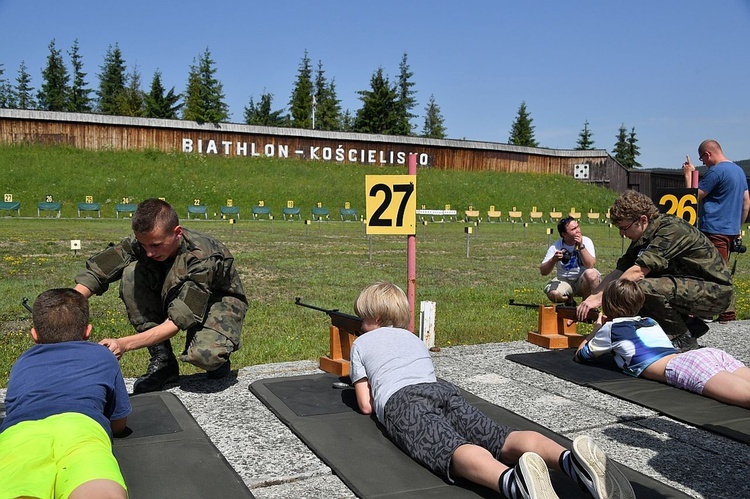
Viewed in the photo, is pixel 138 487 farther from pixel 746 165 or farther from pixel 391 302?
pixel 746 165

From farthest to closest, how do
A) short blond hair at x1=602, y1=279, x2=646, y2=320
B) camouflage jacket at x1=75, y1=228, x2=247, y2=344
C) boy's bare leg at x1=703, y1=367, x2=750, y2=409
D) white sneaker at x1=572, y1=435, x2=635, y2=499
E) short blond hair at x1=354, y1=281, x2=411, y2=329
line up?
short blond hair at x1=602, y1=279, x2=646, y2=320 → camouflage jacket at x1=75, y1=228, x2=247, y2=344 → boy's bare leg at x1=703, y1=367, x2=750, y2=409 → short blond hair at x1=354, y1=281, x2=411, y2=329 → white sneaker at x1=572, y1=435, x2=635, y2=499

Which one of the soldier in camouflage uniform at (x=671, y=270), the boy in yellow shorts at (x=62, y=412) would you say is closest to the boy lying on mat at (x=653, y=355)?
the soldier in camouflage uniform at (x=671, y=270)

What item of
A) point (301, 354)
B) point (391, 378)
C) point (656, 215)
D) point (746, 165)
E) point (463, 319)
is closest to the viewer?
point (391, 378)

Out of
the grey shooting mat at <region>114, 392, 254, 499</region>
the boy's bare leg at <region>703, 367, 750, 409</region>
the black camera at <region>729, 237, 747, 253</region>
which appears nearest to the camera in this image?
the grey shooting mat at <region>114, 392, 254, 499</region>

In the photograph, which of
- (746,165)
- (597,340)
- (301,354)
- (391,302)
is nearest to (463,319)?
(301,354)

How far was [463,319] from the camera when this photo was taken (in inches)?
335

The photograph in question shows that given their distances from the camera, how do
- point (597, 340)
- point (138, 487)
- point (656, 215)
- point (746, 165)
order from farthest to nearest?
1. point (746, 165)
2. point (656, 215)
3. point (597, 340)
4. point (138, 487)

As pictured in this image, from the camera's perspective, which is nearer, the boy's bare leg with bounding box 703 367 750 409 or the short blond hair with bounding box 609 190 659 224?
the boy's bare leg with bounding box 703 367 750 409

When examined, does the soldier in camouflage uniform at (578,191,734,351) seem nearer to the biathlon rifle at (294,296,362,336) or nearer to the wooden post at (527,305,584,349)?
the wooden post at (527,305,584,349)

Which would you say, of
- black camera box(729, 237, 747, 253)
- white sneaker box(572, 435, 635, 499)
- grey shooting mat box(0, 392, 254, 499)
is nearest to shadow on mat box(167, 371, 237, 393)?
grey shooting mat box(0, 392, 254, 499)

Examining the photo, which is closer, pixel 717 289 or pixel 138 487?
pixel 138 487

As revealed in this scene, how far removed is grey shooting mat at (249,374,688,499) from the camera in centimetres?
308

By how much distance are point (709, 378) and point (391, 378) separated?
91.3 inches

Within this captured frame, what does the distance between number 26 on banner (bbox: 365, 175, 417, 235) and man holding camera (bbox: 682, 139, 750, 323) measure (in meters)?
3.73
